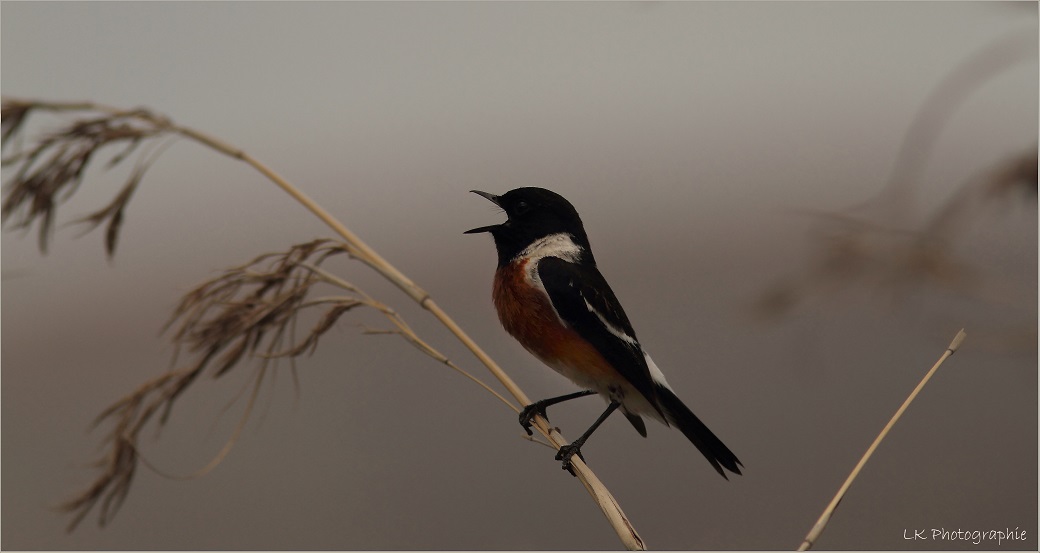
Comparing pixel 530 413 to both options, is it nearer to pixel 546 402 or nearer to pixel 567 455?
pixel 567 455

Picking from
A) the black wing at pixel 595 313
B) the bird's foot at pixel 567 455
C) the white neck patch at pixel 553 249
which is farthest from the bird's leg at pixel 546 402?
the white neck patch at pixel 553 249

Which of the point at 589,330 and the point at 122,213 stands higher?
the point at 122,213

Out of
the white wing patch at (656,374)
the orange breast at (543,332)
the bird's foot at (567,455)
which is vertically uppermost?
the orange breast at (543,332)

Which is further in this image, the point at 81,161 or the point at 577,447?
the point at 577,447

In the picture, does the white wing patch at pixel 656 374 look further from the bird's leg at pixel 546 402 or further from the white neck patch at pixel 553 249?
the white neck patch at pixel 553 249

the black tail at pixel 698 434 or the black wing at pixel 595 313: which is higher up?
the black wing at pixel 595 313

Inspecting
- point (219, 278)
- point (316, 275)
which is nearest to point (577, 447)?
point (316, 275)

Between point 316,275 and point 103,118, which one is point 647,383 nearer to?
point 316,275

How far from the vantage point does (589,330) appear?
221 cm

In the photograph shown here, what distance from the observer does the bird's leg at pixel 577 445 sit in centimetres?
203

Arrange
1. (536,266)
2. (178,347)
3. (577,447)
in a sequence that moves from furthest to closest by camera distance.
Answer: (536,266) → (577,447) → (178,347)

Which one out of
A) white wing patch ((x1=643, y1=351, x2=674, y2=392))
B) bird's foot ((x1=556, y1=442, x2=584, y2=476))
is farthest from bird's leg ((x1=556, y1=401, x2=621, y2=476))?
white wing patch ((x1=643, y1=351, x2=674, y2=392))

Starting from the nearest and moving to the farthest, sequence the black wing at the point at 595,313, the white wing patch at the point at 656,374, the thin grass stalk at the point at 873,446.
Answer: the thin grass stalk at the point at 873,446 < the black wing at the point at 595,313 < the white wing patch at the point at 656,374

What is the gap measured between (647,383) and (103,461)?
127 centimetres
